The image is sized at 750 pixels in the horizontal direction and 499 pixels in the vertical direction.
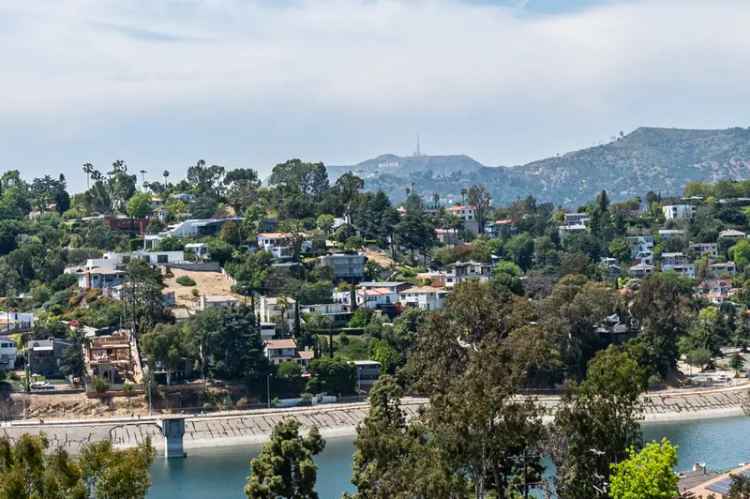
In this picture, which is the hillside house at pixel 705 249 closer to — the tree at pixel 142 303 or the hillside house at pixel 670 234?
the hillside house at pixel 670 234

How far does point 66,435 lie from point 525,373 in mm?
28045

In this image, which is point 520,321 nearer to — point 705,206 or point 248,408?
point 248,408

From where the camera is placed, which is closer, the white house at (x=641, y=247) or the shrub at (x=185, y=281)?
the shrub at (x=185, y=281)

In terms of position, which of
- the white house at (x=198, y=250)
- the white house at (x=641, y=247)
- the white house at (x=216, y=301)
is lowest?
the white house at (x=216, y=301)

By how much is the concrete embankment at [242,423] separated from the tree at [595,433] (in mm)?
21311

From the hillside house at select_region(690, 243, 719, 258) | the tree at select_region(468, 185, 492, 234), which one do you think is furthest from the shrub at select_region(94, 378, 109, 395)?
the hillside house at select_region(690, 243, 719, 258)

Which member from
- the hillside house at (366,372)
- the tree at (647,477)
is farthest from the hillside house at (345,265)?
the tree at (647,477)

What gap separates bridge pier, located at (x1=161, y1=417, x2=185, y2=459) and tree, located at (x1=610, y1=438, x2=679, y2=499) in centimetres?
2603

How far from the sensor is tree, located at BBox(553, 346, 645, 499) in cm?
2536

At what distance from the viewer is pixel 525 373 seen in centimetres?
2458

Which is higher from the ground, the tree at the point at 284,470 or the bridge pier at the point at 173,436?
the tree at the point at 284,470

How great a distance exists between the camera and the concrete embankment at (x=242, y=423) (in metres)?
49.0

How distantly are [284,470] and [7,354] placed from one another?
3276 centimetres

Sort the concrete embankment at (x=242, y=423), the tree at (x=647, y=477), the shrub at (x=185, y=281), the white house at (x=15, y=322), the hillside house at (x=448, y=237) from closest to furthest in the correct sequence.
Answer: the tree at (x=647, y=477) → the concrete embankment at (x=242, y=423) → the white house at (x=15, y=322) → the shrub at (x=185, y=281) → the hillside house at (x=448, y=237)
